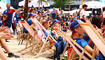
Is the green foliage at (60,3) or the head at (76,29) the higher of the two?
the head at (76,29)

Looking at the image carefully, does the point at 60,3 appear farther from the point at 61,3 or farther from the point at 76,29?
the point at 76,29

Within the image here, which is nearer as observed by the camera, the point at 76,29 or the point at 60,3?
the point at 76,29

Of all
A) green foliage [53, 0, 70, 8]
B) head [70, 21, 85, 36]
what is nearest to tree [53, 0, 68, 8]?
green foliage [53, 0, 70, 8]

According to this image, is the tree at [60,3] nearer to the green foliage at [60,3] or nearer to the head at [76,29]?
the green foliage at [60,3]

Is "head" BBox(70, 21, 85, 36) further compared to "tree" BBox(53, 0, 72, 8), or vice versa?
"tree" BBox(53, 0, 72, 8)

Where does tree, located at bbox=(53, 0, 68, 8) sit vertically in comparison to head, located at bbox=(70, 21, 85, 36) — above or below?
below

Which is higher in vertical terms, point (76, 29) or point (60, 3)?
point (76, 29)

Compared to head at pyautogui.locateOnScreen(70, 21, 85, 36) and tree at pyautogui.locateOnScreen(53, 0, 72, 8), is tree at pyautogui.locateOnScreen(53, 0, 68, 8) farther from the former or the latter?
head at pyautogui.locateOnScreen(70, 21, 85, 36)

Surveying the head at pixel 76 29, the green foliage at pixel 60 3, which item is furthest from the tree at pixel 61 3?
the head at pixel 76 29

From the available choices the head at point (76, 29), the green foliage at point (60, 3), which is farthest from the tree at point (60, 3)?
the head at point (76, 29)

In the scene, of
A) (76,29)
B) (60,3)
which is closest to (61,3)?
(60,3)

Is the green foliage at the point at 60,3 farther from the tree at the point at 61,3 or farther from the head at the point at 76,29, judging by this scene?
the head at the point at 76,29

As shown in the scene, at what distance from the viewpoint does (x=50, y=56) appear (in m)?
6.29

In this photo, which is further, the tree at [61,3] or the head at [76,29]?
the tree at [61,3]
